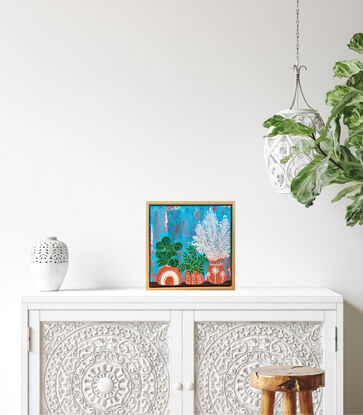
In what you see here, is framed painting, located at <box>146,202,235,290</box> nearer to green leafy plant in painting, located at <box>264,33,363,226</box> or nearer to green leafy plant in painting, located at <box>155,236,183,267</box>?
green leafy plant in painting, located at <box>155,236,183,267</box>

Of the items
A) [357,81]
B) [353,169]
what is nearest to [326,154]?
[353,169]

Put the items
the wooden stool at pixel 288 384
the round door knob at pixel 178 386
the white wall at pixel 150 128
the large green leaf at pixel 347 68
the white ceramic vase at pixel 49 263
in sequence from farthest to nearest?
Result: the white wall at pixel 150 128 → the white ceramic vase at pixel 49 263 → the round door knob at pixel 178 386 → the large green leaf at pixel 347 68 → the wooden stool at pixel 288 384

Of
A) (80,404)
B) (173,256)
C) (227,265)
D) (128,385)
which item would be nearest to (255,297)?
(227,265)

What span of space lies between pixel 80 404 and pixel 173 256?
28.5 inches

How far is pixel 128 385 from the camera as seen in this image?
7.58 ft

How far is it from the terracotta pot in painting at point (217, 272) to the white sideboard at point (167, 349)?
171 mm

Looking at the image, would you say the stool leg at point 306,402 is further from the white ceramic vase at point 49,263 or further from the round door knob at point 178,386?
the white ceramic vase at point 49,263

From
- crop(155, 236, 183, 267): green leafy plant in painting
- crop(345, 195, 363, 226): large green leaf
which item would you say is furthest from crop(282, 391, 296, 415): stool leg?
crop(155, 236, 183, 267): green leafy plant in painting

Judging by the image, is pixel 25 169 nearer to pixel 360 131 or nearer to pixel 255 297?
pixel 255 297

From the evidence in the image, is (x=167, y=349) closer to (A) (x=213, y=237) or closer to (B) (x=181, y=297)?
(B) (x=181, y=297)

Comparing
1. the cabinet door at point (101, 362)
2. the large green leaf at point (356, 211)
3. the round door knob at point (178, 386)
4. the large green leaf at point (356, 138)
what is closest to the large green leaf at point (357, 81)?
the large green leaf at point (356, 138)

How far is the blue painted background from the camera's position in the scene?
2.51 metres

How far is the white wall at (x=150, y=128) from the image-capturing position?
8.68ft

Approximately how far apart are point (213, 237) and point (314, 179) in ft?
2.95
